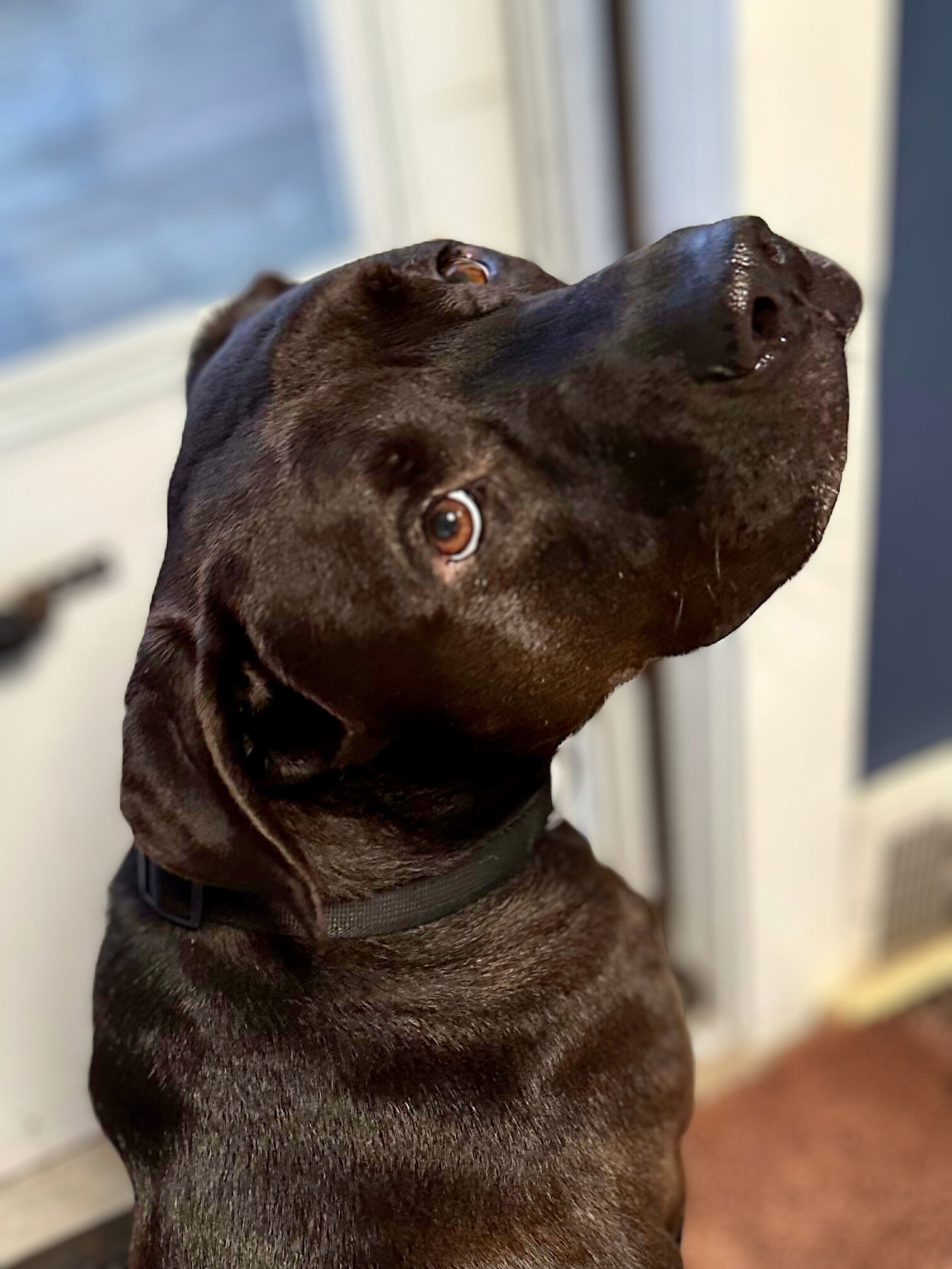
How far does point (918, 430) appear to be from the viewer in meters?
1.77

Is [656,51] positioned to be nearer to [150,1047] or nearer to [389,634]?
[389,634]

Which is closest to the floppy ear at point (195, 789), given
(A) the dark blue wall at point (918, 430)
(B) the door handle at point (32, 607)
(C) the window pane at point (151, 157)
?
(B) the door handle at point (32, 607)

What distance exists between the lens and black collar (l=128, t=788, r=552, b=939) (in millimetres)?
944

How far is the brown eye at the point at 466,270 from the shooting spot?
0.96 metres

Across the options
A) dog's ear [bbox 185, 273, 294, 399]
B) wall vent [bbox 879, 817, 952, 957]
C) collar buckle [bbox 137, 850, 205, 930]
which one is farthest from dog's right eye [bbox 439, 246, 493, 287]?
wall vent [bbox 879, 817, 952, 957]

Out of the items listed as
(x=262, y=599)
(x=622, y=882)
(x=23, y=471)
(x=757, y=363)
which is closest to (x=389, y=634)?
(x=262, y=599)

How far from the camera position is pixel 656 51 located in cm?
142

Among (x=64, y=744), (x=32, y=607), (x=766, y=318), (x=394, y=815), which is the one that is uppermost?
(x=766, y=318)

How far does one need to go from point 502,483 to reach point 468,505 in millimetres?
29

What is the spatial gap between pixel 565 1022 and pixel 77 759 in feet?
2.73

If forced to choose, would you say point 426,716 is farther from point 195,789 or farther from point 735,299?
point 735,299

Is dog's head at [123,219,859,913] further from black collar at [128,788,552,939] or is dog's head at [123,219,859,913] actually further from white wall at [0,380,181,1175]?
white wall at [0,380,181,1175]

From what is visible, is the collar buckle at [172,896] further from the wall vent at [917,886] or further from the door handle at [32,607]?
the wall vent at [917,886]

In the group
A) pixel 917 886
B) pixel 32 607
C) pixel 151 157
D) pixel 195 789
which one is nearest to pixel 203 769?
pixel 195 789
